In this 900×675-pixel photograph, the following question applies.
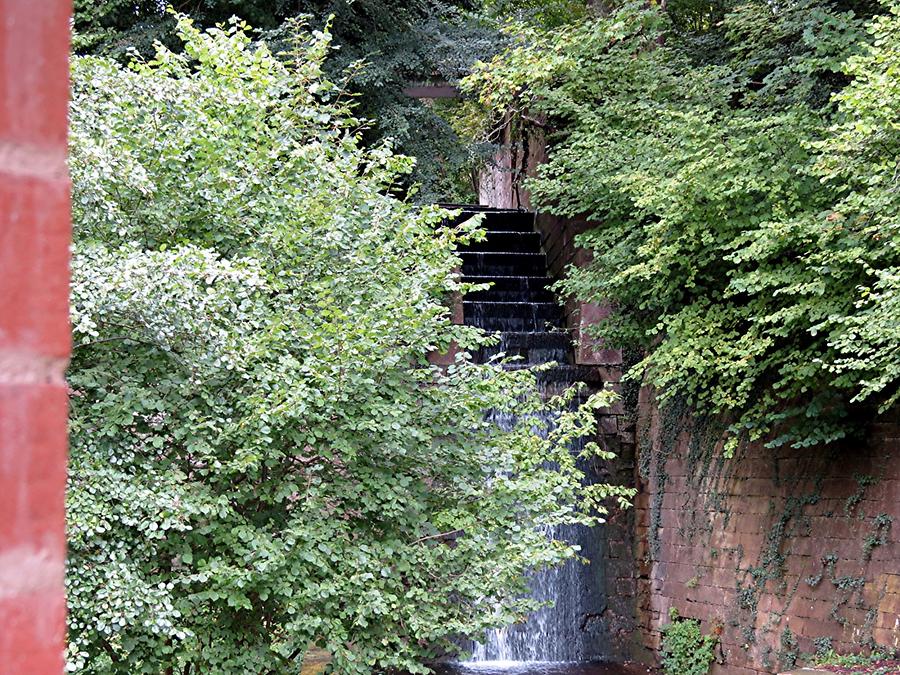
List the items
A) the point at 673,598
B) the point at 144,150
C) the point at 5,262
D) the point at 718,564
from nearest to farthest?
the point at 5,262 → the point at 144,150 → the point at 718,564 → the point at 673,598

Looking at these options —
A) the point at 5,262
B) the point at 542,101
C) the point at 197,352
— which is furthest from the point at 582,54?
the point at 5,262

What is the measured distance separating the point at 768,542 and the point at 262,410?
6568 mm

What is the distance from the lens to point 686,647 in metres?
12.2

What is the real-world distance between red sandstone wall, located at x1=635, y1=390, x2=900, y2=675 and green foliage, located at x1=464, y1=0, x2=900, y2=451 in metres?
0.50

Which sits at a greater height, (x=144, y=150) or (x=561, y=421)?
(x=144, y=150)

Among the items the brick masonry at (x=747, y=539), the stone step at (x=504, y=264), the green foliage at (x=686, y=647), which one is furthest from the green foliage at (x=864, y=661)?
the stone step at (x=504, y=264)

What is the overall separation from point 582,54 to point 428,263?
7.09m

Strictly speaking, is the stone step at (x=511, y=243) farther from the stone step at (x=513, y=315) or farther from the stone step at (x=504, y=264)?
the stone step at (x=513, y=315)

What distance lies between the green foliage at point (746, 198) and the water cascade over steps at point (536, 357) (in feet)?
5.91

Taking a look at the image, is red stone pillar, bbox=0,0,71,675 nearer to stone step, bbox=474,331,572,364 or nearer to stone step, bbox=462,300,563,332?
stone step, bbox=474,331,572,364

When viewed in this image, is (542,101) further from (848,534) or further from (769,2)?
(848,534)

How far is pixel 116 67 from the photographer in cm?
790

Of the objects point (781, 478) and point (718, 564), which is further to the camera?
point (718, 564)

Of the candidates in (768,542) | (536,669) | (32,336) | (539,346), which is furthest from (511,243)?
(32,336)
